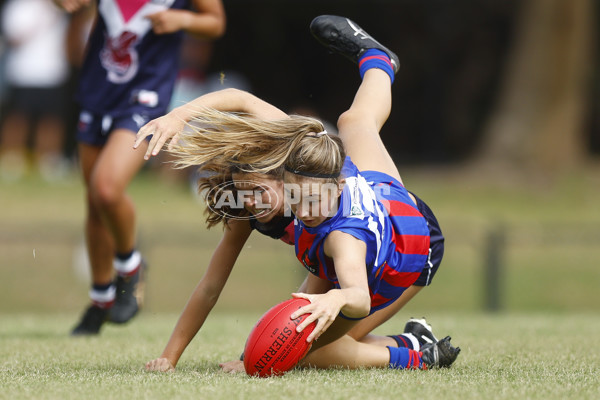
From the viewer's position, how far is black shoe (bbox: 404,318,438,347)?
13.9 ft

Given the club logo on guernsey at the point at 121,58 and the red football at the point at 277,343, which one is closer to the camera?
the red football at the point at 277,343

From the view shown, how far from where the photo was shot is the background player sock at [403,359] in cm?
388

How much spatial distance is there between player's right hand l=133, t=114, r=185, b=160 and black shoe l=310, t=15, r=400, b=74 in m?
1.33

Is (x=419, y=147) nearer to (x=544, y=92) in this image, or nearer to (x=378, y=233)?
(x=544, y=92)

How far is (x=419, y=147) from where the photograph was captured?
49.3 feet

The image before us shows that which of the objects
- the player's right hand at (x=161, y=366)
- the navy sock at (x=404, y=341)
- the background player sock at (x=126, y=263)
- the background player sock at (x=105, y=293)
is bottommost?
the background player sock at (x=105, y=293)

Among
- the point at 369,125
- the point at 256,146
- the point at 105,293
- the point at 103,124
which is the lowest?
the point at 105,293

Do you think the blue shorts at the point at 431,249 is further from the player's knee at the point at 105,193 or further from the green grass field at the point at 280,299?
the player's knee at the point at 105,193

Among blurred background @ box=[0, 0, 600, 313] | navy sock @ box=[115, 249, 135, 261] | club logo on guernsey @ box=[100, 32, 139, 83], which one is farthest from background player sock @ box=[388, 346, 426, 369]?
blurred background @ box=[0, 0, 600, 313]

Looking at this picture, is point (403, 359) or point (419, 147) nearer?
point (403, 359)

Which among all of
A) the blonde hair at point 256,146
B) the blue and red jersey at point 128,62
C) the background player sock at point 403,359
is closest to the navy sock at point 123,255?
the blue and red jersey at point 128,62

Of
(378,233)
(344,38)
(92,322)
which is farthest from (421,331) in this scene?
(92,322)

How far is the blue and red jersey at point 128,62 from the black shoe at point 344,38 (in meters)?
1.03

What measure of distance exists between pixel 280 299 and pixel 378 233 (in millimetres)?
6436
